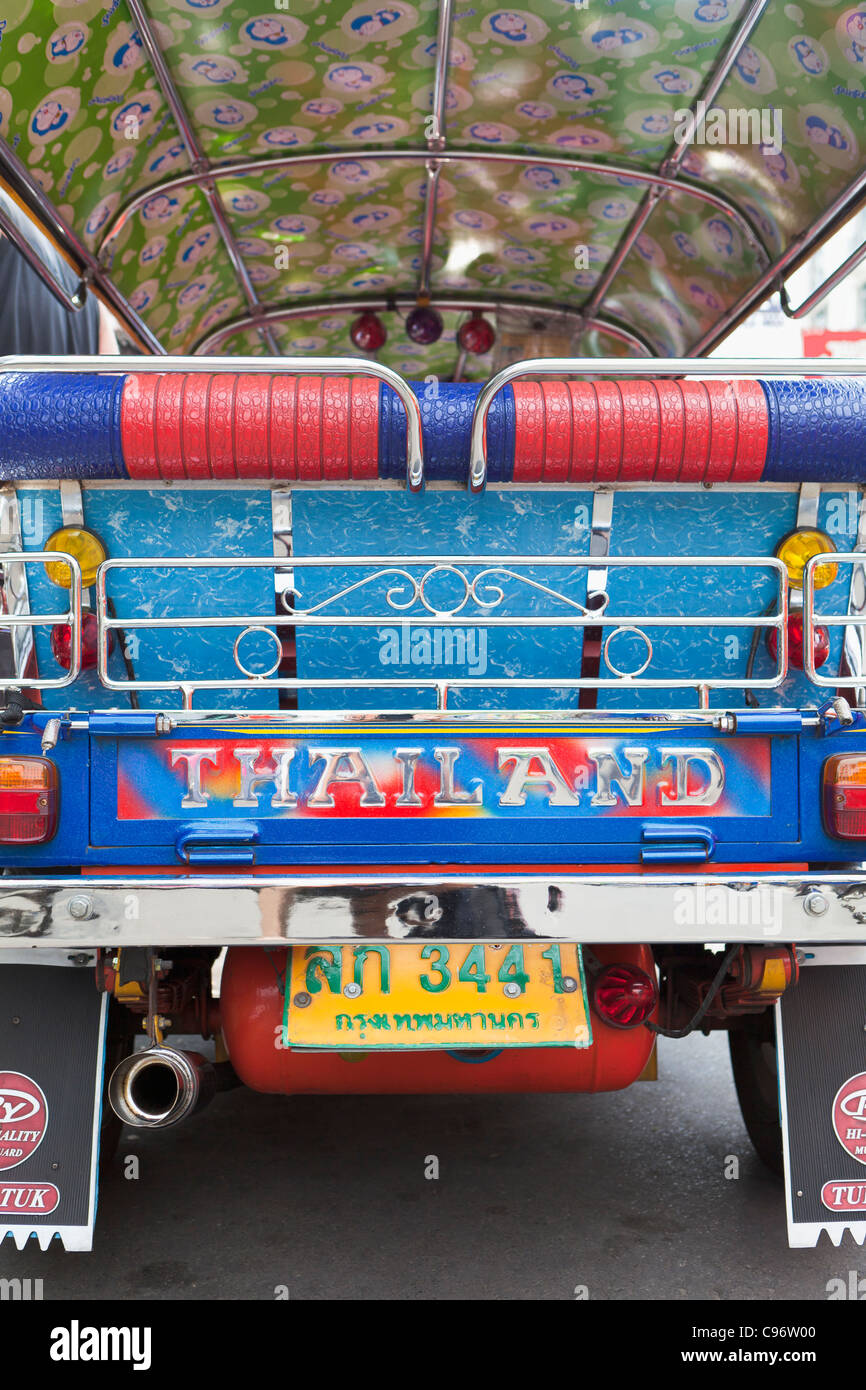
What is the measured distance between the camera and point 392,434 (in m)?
2.70

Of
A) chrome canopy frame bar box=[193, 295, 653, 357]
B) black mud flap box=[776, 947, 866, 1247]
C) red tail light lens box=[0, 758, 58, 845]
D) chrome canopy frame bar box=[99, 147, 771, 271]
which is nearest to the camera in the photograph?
red tail light lens box=[0, 758, 58, 845]

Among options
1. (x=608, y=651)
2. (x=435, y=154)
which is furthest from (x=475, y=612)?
(x=435, y=154)

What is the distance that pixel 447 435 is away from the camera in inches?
106

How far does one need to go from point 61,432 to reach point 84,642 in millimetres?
503

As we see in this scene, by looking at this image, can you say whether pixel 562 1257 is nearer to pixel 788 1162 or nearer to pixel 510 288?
pixel 788 1162

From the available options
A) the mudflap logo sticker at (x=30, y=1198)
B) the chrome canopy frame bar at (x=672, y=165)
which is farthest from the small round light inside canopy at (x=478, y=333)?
the mudflap logo sticker at (x=30, y=1198)

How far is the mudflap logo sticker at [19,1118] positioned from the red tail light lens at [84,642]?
0.98 meters

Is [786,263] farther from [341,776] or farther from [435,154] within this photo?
[341,776]

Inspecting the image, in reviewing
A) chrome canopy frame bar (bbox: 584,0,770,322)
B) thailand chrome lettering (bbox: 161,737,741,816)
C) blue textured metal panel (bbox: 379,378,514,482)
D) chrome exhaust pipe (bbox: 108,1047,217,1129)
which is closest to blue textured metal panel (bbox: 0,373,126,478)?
blue textured metal panel (bbox: 379,378,514,482)

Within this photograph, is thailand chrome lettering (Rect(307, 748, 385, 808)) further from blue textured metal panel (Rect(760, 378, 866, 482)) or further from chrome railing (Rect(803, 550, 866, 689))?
blue textured metal panel (Rect(760, 378, 866, 482))

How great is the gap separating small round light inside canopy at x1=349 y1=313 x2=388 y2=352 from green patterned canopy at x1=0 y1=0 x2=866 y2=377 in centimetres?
5

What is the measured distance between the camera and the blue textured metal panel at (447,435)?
2695 mm

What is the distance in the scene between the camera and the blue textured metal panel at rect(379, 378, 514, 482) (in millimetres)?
2695
